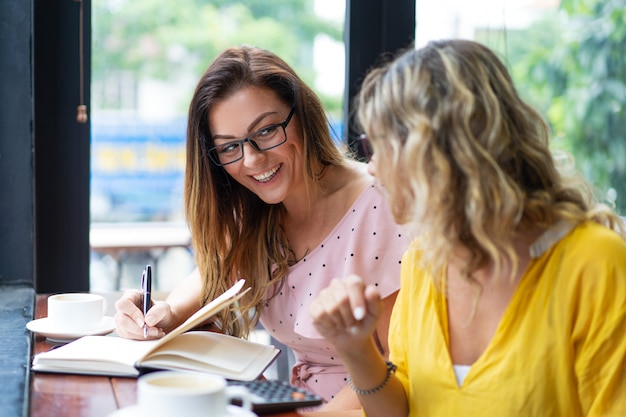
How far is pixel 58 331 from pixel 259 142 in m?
0.55

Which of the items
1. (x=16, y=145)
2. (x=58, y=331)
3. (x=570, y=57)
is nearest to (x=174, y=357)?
(x=58, y=331)

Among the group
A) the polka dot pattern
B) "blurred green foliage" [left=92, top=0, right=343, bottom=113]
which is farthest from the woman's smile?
"blurred green foliage" [left=92, top=0, right=343, bottom=113]

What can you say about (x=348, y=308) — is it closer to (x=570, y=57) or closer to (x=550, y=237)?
(x=550, y=237)

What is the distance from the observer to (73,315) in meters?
1.60

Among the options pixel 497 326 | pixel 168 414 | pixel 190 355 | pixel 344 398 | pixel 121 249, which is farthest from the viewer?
pixel 121 249

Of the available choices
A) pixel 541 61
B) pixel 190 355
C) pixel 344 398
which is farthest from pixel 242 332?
pixel 541 61

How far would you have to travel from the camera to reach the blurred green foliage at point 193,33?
4652 mm

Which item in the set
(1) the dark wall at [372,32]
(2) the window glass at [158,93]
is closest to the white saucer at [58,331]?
(1) the dark wall at [372,32]

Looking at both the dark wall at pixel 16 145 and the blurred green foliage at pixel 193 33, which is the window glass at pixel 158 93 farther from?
the dark wall at pixel 16 145

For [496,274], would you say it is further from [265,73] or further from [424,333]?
[265,73]

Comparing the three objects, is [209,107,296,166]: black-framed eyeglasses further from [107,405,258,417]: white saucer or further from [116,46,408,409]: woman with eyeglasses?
[107,405,258,417]: white saucer

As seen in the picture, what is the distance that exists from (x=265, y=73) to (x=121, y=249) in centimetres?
234

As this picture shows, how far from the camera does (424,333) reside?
1312 mm

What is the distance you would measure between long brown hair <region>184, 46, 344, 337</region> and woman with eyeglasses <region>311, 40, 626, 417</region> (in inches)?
22.7
